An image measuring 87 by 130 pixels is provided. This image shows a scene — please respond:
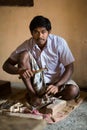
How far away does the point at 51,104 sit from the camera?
9.16 feet

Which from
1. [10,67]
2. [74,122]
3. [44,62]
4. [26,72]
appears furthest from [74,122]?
[10,67]

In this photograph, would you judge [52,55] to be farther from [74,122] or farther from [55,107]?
[74,122]

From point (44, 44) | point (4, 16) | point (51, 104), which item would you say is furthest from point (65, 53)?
point (4, 16)

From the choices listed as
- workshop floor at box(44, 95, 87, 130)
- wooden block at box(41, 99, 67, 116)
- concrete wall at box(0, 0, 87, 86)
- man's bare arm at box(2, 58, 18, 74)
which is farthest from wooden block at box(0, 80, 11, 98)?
workshop floor at box(44, 95, 87, 130)

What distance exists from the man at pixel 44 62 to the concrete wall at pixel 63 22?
0.50 metres

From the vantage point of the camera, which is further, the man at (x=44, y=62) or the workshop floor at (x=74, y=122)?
the man at (x=44, y=62)

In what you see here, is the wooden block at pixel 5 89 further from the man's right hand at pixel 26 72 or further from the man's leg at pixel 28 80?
the man's right hand at pixel 26 72

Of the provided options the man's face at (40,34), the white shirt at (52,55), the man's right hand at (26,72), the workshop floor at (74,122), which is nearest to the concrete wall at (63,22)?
the white shirt at (52,55)

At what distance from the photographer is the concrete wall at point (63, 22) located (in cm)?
336

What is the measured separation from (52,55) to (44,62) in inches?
4.0

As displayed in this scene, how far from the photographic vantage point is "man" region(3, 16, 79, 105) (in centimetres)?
282

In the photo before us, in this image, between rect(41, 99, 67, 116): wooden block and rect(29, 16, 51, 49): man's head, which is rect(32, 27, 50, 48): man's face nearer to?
rect(29, 16, 51, 49): man's head

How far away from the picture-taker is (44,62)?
2967 millimetres

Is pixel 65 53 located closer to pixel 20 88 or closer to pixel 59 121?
pixel 59 121
